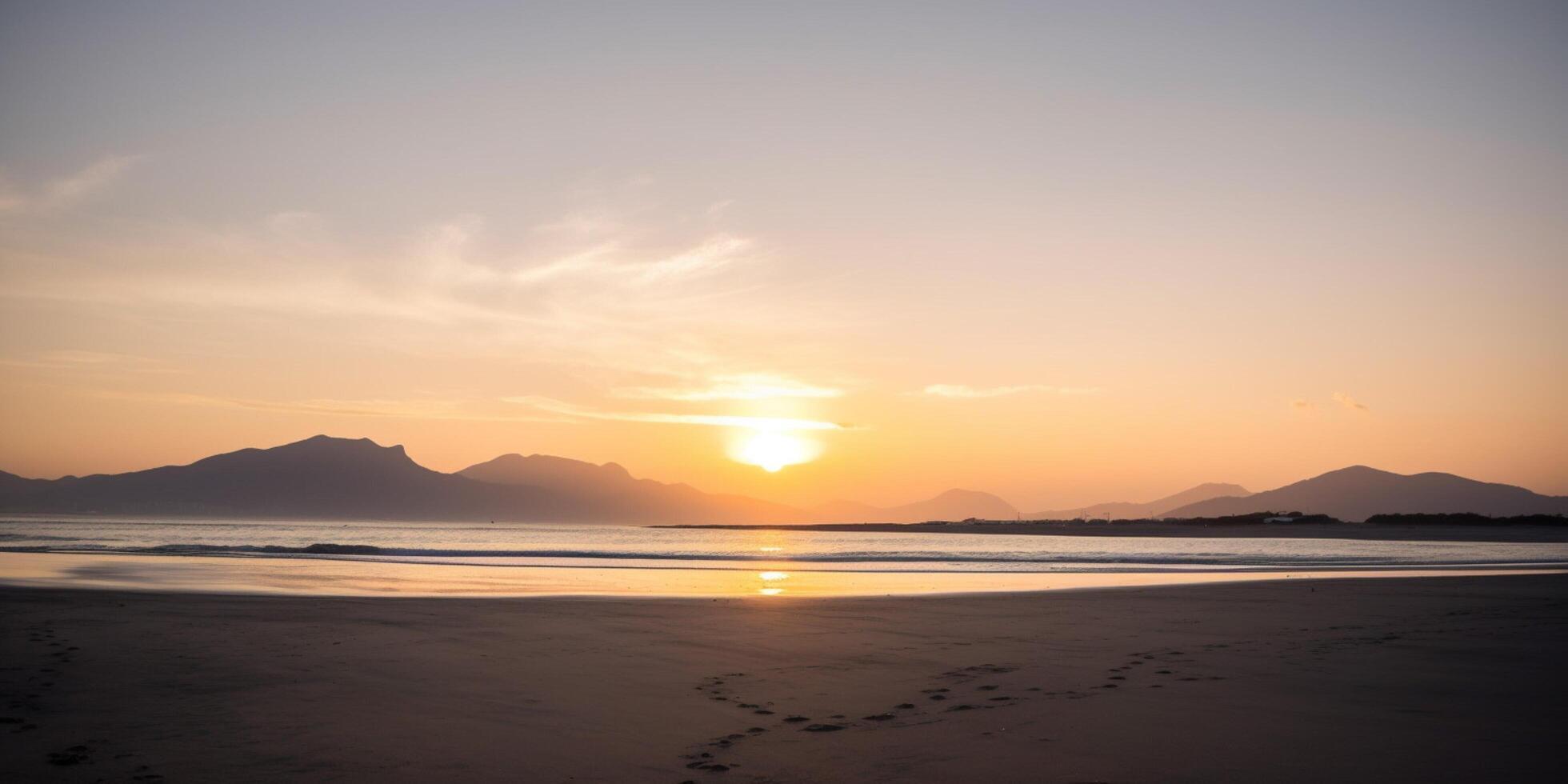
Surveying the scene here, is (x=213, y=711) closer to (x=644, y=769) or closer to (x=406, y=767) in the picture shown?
(x=406, y=767)

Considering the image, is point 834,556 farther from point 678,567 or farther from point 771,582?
point 771,582

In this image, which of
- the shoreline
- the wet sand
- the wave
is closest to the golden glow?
the shoreline

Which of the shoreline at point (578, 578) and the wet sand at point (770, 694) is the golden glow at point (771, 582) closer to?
the shoreline at point (578, 578)

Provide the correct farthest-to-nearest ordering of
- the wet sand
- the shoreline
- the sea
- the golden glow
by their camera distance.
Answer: the sea, the golden glow, the shoreline, the wet sand

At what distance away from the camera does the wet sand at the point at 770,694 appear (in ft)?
22.7

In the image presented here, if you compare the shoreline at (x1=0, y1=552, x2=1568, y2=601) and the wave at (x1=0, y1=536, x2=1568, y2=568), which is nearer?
the shoreline at (x1=0, y1=552, x2=1568, y2=601)

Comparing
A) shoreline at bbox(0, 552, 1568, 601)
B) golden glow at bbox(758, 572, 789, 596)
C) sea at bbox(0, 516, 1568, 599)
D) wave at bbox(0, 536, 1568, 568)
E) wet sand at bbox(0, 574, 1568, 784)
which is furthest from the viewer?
wave at bbox(0, 536, 1568, 568)

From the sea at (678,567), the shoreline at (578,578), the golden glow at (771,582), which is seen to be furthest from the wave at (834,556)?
the golden glow at (771,582)

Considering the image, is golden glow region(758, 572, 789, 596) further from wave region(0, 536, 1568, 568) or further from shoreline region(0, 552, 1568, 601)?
wave region(0, 536, 1568, 568)

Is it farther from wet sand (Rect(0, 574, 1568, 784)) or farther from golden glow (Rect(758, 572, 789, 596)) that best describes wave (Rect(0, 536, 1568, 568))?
wet sand (Rect(0, 574, 1568, 784))

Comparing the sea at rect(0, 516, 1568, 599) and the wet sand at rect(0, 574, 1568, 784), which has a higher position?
the wet sand at rect(0, 574, 1568, 784)

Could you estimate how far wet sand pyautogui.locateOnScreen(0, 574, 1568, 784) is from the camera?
6926mm

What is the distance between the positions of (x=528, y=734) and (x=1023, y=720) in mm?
4225

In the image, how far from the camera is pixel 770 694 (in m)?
9.64
